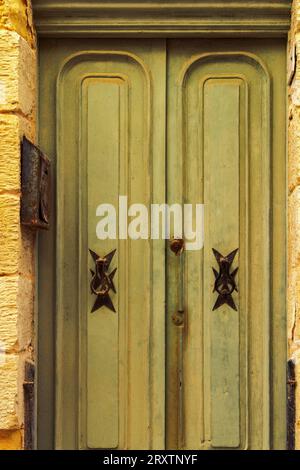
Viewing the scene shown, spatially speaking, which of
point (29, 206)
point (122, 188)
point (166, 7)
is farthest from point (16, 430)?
point (166, 7)

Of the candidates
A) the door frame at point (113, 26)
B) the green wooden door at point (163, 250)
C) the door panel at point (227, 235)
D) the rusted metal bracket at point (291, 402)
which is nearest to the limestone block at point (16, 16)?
the door frame at point (113, 26)

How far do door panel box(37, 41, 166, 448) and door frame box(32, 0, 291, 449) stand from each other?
52 millimetres

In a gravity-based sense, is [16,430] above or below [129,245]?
below

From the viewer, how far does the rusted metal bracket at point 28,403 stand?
3.45m

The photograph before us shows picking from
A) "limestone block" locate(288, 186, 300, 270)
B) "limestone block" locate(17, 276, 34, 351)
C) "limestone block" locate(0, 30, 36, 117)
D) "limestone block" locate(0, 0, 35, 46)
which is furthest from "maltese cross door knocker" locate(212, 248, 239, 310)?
"limestone block" locate(0, 0, 35, 46)

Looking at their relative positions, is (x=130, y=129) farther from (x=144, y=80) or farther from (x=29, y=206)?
(x=29, y=206)

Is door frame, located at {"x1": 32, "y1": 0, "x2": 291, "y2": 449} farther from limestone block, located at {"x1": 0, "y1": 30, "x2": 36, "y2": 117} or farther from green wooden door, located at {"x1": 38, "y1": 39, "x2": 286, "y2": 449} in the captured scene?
limestone block, located at {"x1": 0, "y1": 30, "x2": 36, "y2": 117}

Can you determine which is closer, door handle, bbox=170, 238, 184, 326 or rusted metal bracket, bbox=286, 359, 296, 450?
rusted metal bracket, bbox=286, 359, 296, 450

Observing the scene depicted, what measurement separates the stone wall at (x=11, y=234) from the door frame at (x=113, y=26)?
0.23m

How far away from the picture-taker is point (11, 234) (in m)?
3.37

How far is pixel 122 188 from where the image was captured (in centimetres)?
370

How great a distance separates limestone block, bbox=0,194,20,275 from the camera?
132 inches

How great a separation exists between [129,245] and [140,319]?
1.18 ft
